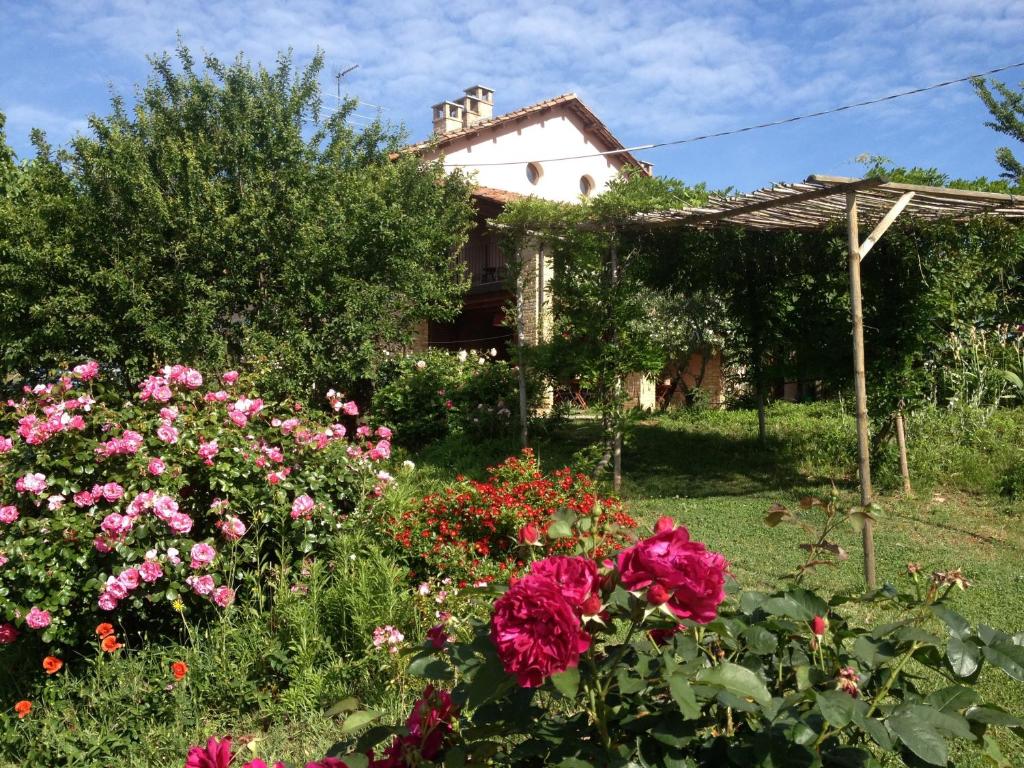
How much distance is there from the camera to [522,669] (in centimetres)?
138

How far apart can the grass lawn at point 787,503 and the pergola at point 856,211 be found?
0.50 m

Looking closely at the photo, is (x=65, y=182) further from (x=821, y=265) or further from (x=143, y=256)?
(x=821, y=265)

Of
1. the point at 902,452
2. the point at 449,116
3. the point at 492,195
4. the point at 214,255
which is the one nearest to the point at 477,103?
the point at 449,116

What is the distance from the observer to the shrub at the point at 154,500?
3609 millimetres

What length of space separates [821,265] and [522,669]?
7759 millimetres

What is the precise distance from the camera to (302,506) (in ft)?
13.6

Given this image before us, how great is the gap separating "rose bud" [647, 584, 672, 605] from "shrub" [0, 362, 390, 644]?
2.69 meters

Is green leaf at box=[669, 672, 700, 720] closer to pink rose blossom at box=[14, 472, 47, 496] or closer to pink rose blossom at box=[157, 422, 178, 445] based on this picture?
pink rose blossom at box=[157, 422, 178, 445]

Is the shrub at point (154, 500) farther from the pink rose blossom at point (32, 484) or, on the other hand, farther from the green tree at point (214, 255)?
the green tree at point (214, 255)

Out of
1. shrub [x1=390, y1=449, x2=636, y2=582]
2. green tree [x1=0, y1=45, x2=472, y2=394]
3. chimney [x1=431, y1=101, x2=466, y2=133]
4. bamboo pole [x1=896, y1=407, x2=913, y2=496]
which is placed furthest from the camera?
chimney [x1=431, y1=101, x2=466, y2=133]

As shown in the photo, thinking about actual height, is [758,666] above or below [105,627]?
above

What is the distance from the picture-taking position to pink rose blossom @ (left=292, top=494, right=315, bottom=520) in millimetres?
4129

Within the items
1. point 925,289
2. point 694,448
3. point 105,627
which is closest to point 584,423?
point 694,448

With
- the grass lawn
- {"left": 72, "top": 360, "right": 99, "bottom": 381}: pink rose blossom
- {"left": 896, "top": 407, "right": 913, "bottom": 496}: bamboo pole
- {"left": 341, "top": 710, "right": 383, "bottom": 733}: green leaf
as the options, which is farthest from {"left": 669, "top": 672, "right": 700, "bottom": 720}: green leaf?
{"left": 896, "top": 407, "right": 913, "bottom": 496}: bamboo pole
